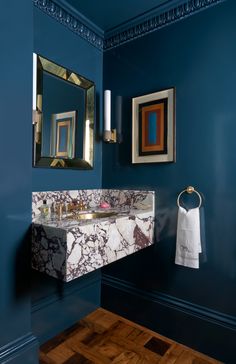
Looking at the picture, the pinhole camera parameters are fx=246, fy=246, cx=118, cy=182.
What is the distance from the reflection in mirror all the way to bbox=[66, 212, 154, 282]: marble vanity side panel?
0.64 metres

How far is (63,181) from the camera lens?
1767 mm

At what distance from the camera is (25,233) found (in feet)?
4.34

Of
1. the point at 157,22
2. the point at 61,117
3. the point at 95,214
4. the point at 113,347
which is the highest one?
the point at 157,22

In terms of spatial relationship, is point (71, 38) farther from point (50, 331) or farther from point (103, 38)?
point (50, 331)

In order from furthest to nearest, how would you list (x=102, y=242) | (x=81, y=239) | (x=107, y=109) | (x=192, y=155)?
(x=107, y=109) < (x=192, y=155) < (x=102, y=242) < (x=81, y=239)

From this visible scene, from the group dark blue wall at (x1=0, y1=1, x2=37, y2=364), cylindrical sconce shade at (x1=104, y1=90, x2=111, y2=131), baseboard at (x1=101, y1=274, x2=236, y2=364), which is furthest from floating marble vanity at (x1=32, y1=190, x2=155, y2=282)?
cylindrical sconce shade at (x1=104, y1=90, x2=111, y2=131)

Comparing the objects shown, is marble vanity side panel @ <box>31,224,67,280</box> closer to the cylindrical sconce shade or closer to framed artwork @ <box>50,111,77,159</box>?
framed artwork @ <box>50,111,77,159</box>

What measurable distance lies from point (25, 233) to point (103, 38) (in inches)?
65.3

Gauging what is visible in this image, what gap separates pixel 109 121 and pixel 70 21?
29.6 inches

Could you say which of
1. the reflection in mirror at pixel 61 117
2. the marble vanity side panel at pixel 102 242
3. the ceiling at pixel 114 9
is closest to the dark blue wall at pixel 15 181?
the reflection in mirror at pixel 61 117

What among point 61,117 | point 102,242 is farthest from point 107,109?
point 102,242

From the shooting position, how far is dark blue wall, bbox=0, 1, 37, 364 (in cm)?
122

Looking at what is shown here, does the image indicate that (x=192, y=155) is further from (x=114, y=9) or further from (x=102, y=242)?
(x=114, y=9)

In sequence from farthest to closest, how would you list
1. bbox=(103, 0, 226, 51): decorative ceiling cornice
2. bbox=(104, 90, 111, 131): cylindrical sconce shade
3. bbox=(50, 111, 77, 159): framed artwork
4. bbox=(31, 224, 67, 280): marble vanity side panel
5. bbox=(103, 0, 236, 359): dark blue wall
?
bbox=(104, 90, 111, 131): cylindrical sconce shade
bbox=(50, 111, 77, 159): framed artwork
bbox=(103, 0, 226, 51): decorative ceiling cornice
bbox=(103, 0, 236, 359): dark blue wall
bbox=(31, 224, 67, 280): marble vanity side panel
